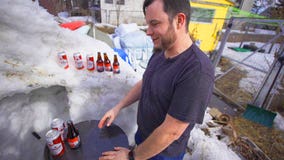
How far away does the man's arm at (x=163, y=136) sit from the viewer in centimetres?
104

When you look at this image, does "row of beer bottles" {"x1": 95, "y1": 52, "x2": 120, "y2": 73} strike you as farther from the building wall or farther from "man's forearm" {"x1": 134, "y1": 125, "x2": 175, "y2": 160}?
the building wall

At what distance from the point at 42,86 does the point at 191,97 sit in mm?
1781

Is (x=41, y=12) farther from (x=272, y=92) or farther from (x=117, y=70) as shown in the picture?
(x=272, y=92)

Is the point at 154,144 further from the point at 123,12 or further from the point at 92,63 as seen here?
the point at 123,12

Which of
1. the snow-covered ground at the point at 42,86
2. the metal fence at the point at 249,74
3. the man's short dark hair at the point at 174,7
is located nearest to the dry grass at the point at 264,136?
the metal fence at the point at 249,74

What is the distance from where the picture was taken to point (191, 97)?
0.97 m

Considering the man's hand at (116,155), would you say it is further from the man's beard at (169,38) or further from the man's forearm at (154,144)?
the man's beard at (169,38)

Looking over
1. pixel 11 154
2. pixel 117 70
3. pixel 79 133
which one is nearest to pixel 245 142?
pixel 117 70

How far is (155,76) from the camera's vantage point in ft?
4.15

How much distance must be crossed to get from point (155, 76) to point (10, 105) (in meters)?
1.88

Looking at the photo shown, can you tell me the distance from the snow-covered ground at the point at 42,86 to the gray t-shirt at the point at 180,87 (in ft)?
3.88

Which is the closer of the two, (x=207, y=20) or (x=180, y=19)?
(x=180, y=19)

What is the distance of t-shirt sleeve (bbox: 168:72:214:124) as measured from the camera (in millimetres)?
971

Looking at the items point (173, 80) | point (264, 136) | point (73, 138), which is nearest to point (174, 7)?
point (173, 80)
